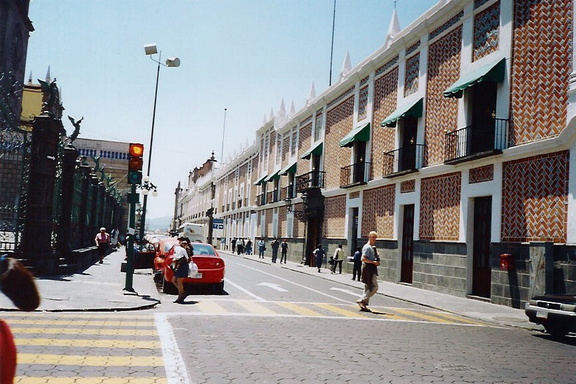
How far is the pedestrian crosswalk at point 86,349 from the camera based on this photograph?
18.9 ft

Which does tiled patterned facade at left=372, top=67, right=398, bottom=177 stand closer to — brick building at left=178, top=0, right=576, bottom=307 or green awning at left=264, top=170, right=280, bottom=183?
brick building at left=178, top=0, right=576, bottom=307

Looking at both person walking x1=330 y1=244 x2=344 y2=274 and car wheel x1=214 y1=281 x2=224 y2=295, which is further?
person walking x1=330 y1=244 x2=344 y2=274

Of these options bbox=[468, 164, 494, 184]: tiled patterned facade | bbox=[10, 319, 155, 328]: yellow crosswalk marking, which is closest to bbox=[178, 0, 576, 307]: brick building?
bbox=[468, 164, 494, 184]: tiled patterned facade

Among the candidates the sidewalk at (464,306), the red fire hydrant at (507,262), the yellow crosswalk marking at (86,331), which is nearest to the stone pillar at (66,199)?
the yellow crosswalk marking at (86,331)

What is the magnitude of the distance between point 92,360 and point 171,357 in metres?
0.95

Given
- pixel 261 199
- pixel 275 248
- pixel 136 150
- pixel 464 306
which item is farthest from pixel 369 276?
pixel 261 199

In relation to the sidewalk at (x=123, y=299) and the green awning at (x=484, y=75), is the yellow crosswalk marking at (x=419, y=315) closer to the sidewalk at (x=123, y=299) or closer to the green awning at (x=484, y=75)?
the sidewalk at (x=123, y=299)

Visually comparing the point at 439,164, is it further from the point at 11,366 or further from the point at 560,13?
the point at 11,366

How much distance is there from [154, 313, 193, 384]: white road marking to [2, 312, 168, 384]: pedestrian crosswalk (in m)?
0.08

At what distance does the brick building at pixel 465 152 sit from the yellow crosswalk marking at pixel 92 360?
1137 cm

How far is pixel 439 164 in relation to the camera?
2062 centimetres

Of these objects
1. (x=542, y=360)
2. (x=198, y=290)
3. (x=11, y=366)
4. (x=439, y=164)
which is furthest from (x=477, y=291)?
(x=11, y=366)

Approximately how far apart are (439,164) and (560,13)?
23.2 ft

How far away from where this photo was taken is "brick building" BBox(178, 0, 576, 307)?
49.0 ft
